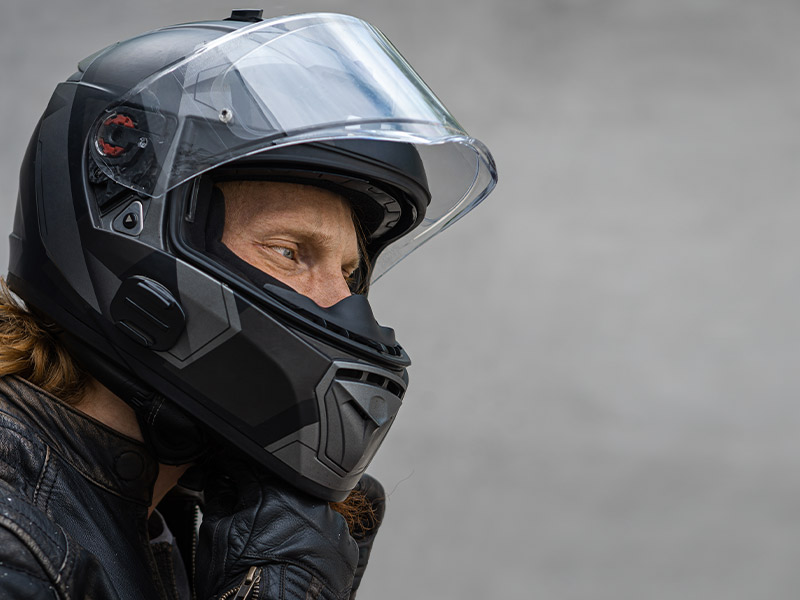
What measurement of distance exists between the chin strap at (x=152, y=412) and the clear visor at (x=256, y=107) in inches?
9.3

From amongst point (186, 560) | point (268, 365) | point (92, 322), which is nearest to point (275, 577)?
point (268, 365)

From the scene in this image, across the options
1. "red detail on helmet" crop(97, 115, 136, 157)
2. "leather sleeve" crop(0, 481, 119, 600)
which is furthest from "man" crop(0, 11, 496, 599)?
"leather sleeve" crop(0, 481, 119, 600)

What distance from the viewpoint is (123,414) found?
127 centimetres

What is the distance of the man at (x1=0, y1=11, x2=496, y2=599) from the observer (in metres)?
1.21

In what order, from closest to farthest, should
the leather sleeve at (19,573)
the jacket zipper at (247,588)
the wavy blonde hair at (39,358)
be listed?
1. the leather sleeve at (19,573)
2. the jacket zipper at (247,588)
3. the wavy blonde hair at (39,358)

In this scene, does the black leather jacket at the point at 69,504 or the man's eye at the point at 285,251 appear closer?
the black leather jacket at the point at 69,504

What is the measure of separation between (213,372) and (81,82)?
473mm

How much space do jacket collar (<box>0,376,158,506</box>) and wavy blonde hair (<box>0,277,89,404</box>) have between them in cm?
4

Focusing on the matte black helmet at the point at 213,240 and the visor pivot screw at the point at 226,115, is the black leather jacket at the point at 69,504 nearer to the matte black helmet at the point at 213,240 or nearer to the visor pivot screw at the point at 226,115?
the matte black helmet at the point at 213,240

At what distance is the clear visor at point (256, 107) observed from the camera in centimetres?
122

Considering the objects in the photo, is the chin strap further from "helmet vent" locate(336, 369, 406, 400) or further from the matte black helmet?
"helmet vent" locate(336, 369, 406, 400)

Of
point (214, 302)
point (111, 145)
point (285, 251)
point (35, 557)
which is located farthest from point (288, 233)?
point (35, 557)

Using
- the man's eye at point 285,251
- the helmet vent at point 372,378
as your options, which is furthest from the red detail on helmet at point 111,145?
the helmet vent at point 372,378

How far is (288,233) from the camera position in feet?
4.27
